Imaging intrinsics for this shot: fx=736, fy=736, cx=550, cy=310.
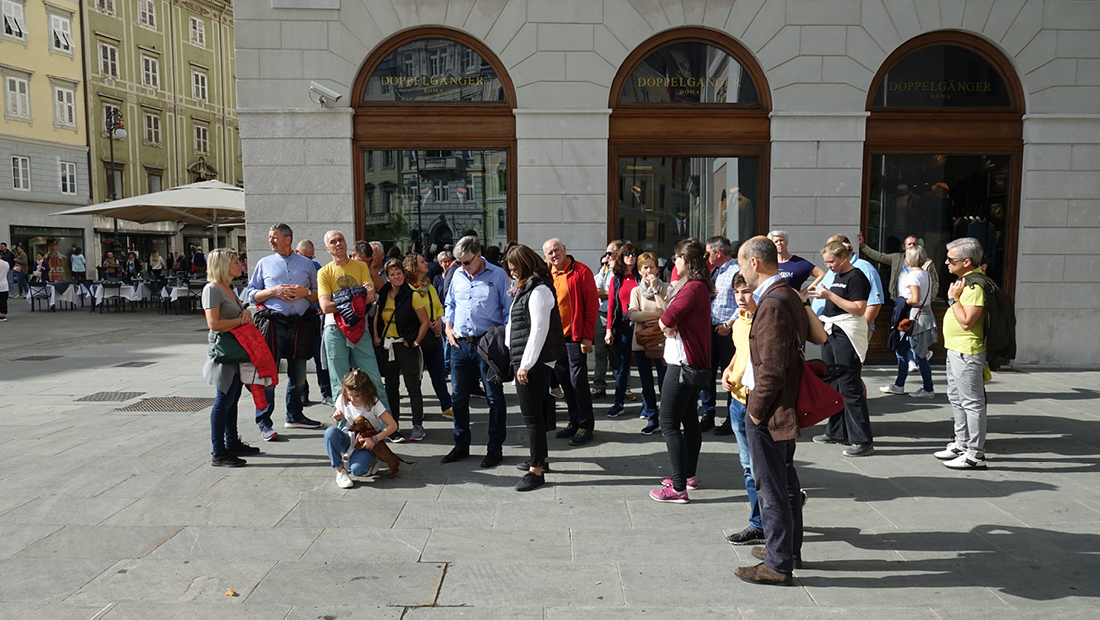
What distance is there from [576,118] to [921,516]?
22.9ft

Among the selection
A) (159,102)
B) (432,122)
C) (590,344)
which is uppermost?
(159,102)

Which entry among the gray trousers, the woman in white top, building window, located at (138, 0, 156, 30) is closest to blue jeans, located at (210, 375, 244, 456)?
the gray trousers

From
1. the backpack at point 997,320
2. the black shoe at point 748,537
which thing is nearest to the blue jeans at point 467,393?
the black shoe at point 748,537

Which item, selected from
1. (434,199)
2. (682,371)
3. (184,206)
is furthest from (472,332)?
(184,206)

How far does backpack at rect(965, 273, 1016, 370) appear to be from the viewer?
18.7 feet

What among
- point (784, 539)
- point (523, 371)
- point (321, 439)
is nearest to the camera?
point (784, 539)

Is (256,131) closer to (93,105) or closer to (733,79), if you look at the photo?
(733,79)

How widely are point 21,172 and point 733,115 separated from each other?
3384 centimetres

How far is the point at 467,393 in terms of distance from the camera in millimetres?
6094

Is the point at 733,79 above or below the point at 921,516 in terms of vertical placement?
above

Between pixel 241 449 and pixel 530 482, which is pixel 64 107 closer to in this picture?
pixel 241 449

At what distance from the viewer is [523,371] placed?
5.37m

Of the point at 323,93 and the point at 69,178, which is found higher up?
the point at 69,178

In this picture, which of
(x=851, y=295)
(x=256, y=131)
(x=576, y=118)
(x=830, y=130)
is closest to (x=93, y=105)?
(x=256, y=131)
